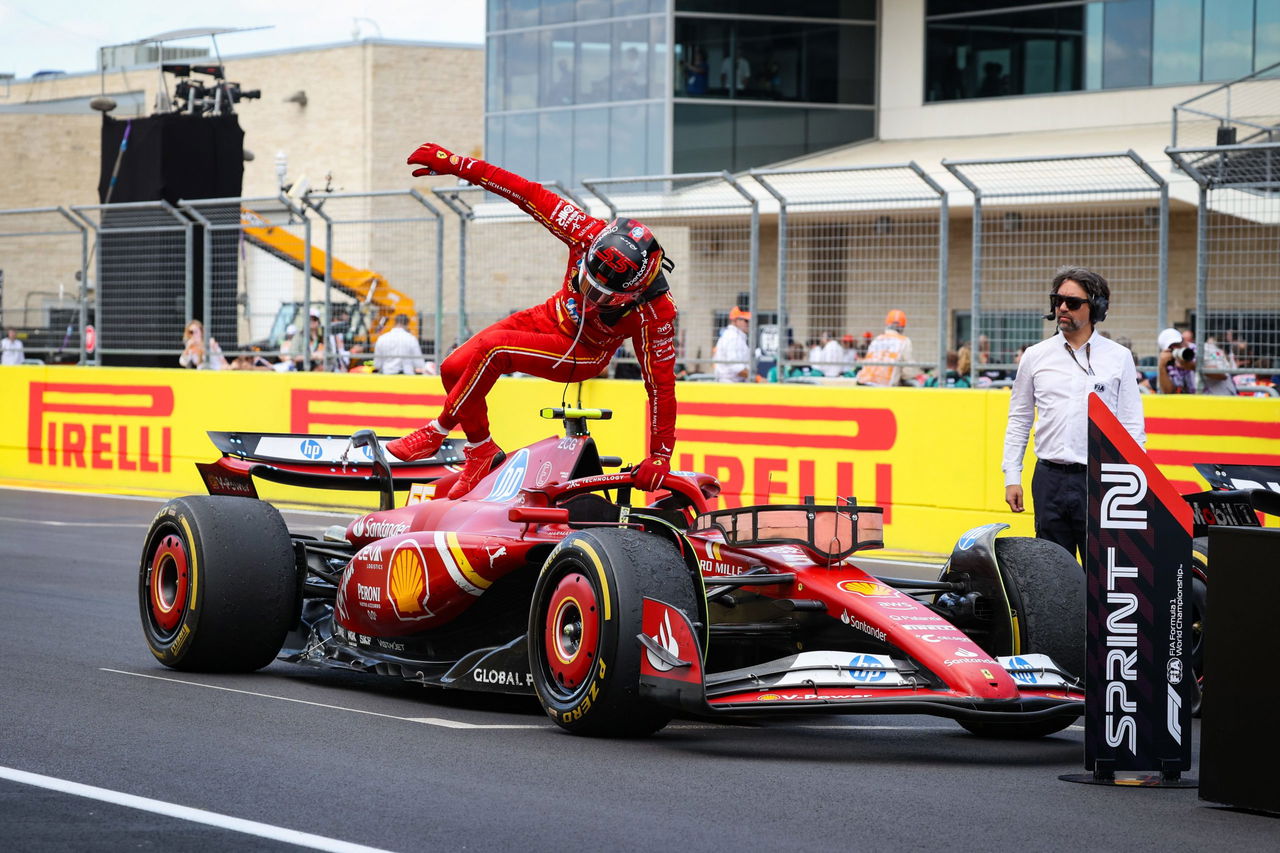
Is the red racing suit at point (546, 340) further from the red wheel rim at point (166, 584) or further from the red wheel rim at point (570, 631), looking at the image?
the red wheel rim at point (570, 631)

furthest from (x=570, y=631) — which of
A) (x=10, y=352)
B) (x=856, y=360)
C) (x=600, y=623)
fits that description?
(x=10, y=352)

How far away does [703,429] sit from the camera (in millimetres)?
14680

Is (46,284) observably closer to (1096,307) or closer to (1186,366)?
(1186,366)

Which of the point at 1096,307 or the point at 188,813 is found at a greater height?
the point at 1096,307

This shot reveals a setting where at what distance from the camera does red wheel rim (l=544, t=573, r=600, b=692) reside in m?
6.18

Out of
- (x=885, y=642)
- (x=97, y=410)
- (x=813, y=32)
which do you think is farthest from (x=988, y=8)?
(x=885, y=642)

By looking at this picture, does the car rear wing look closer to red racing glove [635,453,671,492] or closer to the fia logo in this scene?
red racing glove [635,453,671,492]

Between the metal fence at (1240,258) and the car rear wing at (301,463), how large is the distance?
633cm

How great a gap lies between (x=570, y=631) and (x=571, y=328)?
2641 millimetres

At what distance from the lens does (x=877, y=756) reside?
634 centimetres

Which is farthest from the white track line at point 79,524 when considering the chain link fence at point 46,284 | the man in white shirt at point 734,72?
the man in white shirt at point 734,72

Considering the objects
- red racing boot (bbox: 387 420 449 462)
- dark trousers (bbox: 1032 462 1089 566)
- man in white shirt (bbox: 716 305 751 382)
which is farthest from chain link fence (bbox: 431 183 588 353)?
dark trousers (bbox: 1032 462 1089 566)

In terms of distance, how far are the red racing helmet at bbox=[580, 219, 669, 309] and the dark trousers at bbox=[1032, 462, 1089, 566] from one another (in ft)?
6.47

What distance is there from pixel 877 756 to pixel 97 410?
14216mm
